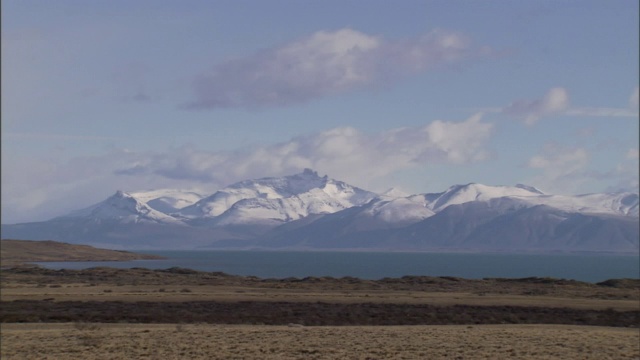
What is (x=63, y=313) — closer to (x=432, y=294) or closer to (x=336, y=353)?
(x=336, y=353)

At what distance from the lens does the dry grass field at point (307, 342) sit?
116 ft

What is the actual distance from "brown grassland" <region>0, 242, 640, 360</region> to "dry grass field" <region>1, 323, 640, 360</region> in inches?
2.3

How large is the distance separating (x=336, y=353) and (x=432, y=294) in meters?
43.3

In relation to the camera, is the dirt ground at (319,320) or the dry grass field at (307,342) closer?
the dry grass field at (307,342)

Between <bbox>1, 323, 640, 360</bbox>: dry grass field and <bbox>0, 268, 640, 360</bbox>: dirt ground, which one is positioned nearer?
<bbox>1, 323, 640, 360</bbox>: dry grass field

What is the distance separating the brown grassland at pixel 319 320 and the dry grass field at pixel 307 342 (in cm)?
6

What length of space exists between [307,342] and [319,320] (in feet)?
47.3

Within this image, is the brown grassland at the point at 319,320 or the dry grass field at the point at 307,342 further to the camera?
the brown grassland at the point at 319,320

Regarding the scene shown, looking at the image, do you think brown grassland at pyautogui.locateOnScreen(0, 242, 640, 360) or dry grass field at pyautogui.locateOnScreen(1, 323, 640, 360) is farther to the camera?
brown grassland at pyautogui.locateOnScreen(0, 242, 640, 360)

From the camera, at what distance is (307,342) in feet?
129

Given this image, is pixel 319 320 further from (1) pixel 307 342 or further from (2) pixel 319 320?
(1) pixel 307 342

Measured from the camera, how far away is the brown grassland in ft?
121

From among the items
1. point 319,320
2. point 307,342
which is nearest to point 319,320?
point 319,320

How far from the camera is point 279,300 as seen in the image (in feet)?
221
